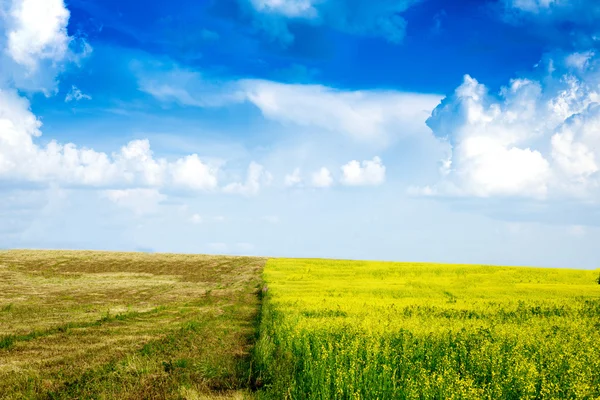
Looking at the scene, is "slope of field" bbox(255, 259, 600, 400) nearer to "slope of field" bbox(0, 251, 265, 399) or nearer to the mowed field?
the mowed field

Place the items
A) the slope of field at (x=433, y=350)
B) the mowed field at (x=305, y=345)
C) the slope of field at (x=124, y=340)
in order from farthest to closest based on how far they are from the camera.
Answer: the slope of field at (x=124, y=340) < the mowed field at (x=305, y=345) < the slope of field at (x=433, y=350)

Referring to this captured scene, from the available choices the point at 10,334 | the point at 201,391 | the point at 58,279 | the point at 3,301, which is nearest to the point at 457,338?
the point at 201,391

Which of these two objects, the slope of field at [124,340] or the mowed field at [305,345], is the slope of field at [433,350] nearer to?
the mowed field at [305,345]

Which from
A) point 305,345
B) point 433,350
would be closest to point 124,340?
point 305,345

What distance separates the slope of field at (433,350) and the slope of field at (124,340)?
172 cm

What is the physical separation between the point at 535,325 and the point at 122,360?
15.7 meters

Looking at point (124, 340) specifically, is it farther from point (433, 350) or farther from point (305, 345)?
point (433, 350)

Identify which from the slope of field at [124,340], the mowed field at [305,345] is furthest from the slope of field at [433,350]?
the slope of field at [124,340]

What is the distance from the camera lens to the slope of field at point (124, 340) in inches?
473

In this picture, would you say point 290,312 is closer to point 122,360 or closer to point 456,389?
point 122,360

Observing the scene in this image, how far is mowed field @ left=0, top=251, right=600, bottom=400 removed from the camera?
10328mm

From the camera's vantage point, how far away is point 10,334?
1969 centimetres

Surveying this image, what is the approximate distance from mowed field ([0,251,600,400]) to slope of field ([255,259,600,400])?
0.06 meters

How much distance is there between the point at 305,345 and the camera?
41.9 feet
